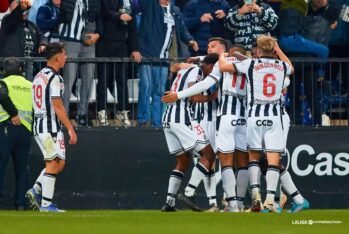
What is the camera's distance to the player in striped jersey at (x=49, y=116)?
69.6 ft

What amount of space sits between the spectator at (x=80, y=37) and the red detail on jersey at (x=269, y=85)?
3.92 m

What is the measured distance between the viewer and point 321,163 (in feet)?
79.6

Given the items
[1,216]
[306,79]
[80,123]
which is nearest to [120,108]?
[80,123]

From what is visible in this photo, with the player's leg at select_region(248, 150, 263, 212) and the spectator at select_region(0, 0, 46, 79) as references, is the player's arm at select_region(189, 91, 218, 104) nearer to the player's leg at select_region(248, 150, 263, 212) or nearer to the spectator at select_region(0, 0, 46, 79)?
the player's leg at select_region(248, 150, 263, 212)

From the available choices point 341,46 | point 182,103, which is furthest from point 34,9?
point 341,46

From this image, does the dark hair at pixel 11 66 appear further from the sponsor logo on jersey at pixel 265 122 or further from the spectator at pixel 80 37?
the sponsor logo on jersey at pixel 265 122

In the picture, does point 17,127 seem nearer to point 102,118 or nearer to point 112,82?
point 102,118

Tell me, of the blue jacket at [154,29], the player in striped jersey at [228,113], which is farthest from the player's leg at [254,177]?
the blue jacket at [154,29]

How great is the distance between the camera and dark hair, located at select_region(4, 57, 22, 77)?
74.6 feet

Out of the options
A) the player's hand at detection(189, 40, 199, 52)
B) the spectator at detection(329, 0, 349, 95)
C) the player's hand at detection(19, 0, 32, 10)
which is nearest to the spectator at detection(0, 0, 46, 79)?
the player's hand at detection(19, 0, 32, 10)

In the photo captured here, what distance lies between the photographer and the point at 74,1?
23.6 m

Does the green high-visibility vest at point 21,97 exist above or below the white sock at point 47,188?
above

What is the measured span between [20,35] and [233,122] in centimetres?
400

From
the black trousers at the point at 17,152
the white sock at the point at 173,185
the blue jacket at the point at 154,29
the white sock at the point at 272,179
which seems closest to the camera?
the white sock at the point at 272,179
